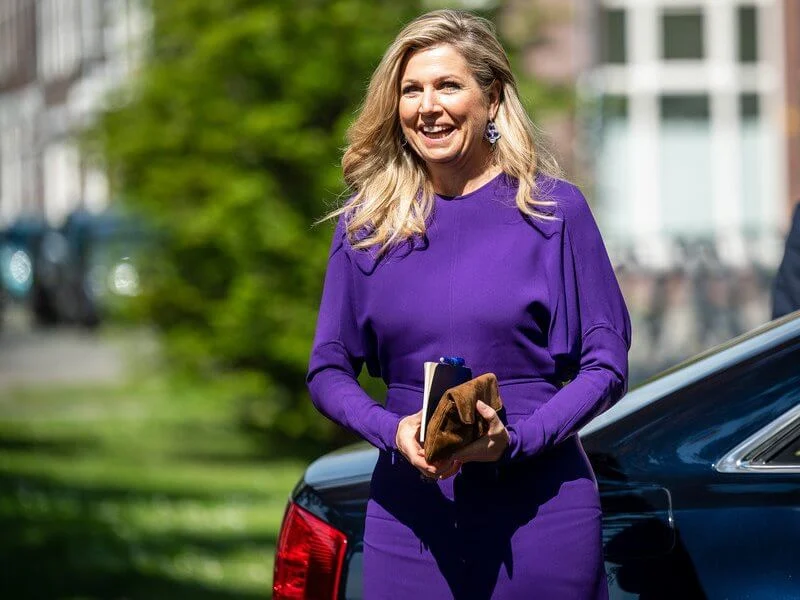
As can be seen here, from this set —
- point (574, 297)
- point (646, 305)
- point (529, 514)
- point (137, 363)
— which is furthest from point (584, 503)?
point (646, 305)

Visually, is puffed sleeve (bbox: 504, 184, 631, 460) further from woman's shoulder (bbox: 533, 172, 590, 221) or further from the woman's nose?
the woman's nose

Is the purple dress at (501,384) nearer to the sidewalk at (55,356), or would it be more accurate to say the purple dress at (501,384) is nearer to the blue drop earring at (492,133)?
the blue drop earring at (492,133)

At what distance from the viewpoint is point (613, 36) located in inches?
864

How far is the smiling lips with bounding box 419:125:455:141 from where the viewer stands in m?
3.02

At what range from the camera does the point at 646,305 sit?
1545 centimetres

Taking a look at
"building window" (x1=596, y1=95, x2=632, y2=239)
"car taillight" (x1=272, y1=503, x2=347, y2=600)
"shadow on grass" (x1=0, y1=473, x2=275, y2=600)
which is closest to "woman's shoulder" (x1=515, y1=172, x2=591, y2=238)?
"car taillight" (x1=272, y1=503, x2=347, y2=600)

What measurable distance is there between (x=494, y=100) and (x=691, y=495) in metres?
0.82

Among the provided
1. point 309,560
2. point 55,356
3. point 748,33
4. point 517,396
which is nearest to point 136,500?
point 309,560

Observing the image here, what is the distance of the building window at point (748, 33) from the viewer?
72.2ft

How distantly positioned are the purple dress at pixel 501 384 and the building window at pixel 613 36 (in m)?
19.3

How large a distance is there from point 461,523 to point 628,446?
513 millimetres

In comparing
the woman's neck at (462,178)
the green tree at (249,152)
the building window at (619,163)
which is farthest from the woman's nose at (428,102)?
the building window at (619,163)

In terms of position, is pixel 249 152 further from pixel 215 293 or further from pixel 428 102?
pixel 428 102

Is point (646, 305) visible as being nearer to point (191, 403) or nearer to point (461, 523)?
point (191, 403)
